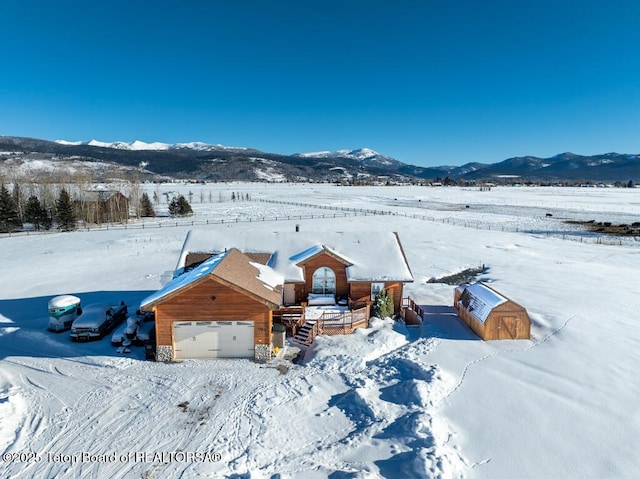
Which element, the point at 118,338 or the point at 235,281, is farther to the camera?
the point at 118,338

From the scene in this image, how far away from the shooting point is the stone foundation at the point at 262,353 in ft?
51.6

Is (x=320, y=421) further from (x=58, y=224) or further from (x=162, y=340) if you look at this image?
Result: (x=58, y=224)

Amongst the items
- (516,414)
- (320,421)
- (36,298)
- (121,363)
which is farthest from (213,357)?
(36,298)

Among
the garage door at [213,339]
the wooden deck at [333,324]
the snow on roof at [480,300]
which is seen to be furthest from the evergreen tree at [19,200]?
the snow on roof at [480,300]

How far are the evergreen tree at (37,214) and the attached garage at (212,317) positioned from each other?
50.5 metres

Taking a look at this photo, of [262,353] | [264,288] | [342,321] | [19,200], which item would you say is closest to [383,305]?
[342,321]

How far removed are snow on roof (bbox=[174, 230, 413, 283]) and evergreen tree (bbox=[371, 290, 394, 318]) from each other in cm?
82

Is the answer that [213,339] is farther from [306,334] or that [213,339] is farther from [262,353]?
[306,334]

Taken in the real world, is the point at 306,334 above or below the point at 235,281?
below

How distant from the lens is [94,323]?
17375mm

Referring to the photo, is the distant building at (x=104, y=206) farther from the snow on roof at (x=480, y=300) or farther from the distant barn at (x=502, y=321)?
the distant barn at (x=502, y=321)

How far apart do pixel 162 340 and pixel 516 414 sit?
1283 centimetres

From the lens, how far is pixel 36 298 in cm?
2378

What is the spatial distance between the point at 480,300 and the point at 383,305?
4614mm
